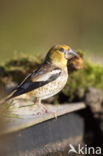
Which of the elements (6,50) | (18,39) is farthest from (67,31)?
(6,50)

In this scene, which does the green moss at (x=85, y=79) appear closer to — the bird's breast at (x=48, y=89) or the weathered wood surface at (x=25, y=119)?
the weathered wood surface at (x=25, y=119)

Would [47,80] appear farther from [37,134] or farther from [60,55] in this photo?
[37,134]

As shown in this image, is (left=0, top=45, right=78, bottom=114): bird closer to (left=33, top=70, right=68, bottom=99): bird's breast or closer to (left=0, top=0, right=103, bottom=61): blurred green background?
(left=33, top=70, right=68, bottom=99): bird's breast

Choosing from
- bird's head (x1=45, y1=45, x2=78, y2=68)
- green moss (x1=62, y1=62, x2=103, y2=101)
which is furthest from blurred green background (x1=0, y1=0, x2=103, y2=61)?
bird's head (x1=45, y1=45, x2=78, y2=68)

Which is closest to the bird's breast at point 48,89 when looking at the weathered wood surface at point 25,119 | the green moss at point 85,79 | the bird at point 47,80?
the bird at point 47,80

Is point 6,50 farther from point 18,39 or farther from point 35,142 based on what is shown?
point 35,142

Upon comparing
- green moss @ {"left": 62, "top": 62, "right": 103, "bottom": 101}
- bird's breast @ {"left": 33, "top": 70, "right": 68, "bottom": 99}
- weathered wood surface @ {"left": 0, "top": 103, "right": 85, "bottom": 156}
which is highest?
green moss @ {"left": 62, "top": 62, "right": 103, "bottom": 101}
